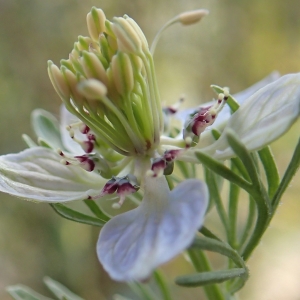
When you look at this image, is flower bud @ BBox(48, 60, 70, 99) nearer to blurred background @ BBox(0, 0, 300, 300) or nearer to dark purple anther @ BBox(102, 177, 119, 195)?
dark purple anther @ BBox(102, 177, 119, 195)

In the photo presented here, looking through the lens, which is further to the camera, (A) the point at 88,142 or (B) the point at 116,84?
(A) the point at 88,142

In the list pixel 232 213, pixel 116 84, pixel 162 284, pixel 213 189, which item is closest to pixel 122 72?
pixel 116 84

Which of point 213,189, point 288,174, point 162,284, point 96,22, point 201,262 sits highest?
point 96,22

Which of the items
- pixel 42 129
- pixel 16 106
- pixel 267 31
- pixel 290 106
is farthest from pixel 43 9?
pixel 290 106

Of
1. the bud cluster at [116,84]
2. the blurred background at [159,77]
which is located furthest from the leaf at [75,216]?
the blurred background at [159,77]

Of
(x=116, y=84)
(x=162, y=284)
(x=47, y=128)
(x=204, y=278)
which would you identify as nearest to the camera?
(x=204, y=278)

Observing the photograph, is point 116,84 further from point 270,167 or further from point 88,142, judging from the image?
point 270,167
